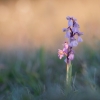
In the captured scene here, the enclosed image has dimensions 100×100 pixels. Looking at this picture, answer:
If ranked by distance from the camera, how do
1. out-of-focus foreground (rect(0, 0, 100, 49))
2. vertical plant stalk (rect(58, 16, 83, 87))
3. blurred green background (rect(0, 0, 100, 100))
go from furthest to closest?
out-of-focus foreground (rect(0, 0, 100, 49)) → blurred green background (rect(0, 0, 100, 100)) → vertical plant stalk (rect(58, 16, 83, 87))

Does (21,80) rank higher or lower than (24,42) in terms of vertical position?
lower

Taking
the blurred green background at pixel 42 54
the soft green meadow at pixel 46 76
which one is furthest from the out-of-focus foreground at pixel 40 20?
the soft green meadow at pixel 46 76

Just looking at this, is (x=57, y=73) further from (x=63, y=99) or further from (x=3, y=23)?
(x=3, y=23)

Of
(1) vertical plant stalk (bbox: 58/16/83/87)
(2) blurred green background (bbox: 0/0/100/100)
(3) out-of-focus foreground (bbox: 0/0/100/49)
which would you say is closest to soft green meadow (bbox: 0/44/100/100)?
(2) blurred green background (bbox: 0/0/100/100)

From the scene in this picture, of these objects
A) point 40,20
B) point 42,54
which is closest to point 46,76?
point 42,54

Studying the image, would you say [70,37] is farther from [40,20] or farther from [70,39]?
[40,20]

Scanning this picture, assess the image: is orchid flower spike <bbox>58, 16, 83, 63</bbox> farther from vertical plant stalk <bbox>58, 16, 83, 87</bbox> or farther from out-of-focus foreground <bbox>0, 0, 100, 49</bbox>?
out-of-focus foreground <bbox>0, 0, 100, 49</bbox>

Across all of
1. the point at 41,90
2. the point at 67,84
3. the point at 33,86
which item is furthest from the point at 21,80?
the point at 67,84

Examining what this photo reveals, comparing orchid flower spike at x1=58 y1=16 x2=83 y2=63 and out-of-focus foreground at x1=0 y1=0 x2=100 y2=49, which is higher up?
out-of-focus foreground at x1=0 y1=0 x2=100 y2=49
